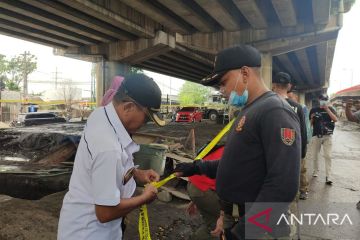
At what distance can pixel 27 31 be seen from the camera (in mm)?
17500

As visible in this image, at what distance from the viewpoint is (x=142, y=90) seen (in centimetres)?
194

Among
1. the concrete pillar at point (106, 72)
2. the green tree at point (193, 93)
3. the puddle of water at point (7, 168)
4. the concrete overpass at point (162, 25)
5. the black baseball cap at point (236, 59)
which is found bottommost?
the puddle of water at point (7, 168)

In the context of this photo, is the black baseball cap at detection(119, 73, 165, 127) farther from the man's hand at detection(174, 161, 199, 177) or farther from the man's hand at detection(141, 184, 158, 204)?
the man's hand at detection(174, 161, 199, 177)

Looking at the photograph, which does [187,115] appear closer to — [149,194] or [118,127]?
[149,194]

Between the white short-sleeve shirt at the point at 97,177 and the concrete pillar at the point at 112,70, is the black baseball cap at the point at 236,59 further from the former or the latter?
the concrete pillar at the point at 112,70

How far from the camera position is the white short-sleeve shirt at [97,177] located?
1717 millimetres

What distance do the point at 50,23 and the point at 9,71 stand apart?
49578 millimetres

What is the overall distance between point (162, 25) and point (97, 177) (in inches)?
669

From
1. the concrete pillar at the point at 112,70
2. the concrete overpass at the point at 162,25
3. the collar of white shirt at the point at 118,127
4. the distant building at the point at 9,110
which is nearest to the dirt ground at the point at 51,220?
the collar of white shirt at the point at 118,127

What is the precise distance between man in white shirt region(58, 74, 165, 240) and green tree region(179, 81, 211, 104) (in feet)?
360

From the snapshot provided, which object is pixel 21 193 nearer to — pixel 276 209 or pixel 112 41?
pixel 276 209

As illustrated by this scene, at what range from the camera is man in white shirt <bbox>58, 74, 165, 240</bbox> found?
1723mm

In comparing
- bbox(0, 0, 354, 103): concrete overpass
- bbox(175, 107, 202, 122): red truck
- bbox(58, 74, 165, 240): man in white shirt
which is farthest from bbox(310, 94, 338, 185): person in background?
bbox(175, 107, 202, 122): red truck

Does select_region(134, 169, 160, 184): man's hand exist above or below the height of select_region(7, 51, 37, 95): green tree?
below
